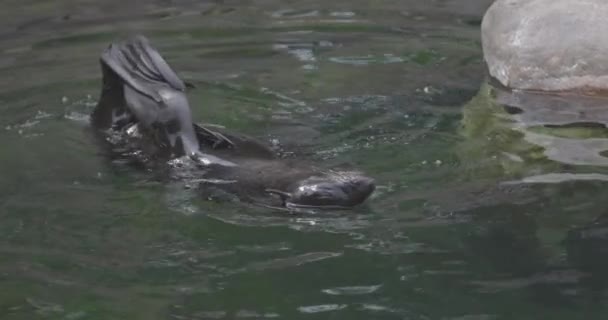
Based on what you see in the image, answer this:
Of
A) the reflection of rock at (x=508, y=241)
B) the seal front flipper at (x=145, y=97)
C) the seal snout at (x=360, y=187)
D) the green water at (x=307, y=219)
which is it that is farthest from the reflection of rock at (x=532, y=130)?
the seal front flipper at (x=145, y=97)

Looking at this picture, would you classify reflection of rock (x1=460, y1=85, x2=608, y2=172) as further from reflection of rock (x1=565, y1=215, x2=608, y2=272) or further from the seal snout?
the seal snout

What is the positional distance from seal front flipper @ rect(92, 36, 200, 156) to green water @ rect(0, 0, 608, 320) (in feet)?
0.71

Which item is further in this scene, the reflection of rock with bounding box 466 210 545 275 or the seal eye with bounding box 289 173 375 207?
the seal eye with bounding box 289 173 375 207

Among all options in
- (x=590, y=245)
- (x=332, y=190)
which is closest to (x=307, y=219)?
(x=332, y=190)

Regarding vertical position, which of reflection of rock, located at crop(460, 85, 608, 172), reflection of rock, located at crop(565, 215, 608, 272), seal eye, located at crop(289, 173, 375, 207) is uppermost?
seal eye, located at crop(289, 173, 375, 207)

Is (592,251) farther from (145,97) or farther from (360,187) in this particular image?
(145,97)

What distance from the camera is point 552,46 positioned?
22.9 ft

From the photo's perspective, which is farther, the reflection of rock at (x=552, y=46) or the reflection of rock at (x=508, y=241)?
the reflection of rock at (x=552, y=46)

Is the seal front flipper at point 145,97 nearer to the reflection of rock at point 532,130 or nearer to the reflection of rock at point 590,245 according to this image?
the reflection of rock at point 532,130

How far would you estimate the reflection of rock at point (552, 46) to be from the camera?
22.4 feet

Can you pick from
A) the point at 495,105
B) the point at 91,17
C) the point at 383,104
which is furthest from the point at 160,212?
the point at 91,17

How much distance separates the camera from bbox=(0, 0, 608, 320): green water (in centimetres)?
412

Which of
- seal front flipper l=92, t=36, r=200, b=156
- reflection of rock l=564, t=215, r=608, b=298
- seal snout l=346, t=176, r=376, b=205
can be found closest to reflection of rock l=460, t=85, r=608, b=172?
reflection of rock l=564, t=215, r=608, b=298

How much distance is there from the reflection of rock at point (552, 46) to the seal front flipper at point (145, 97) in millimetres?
2432
